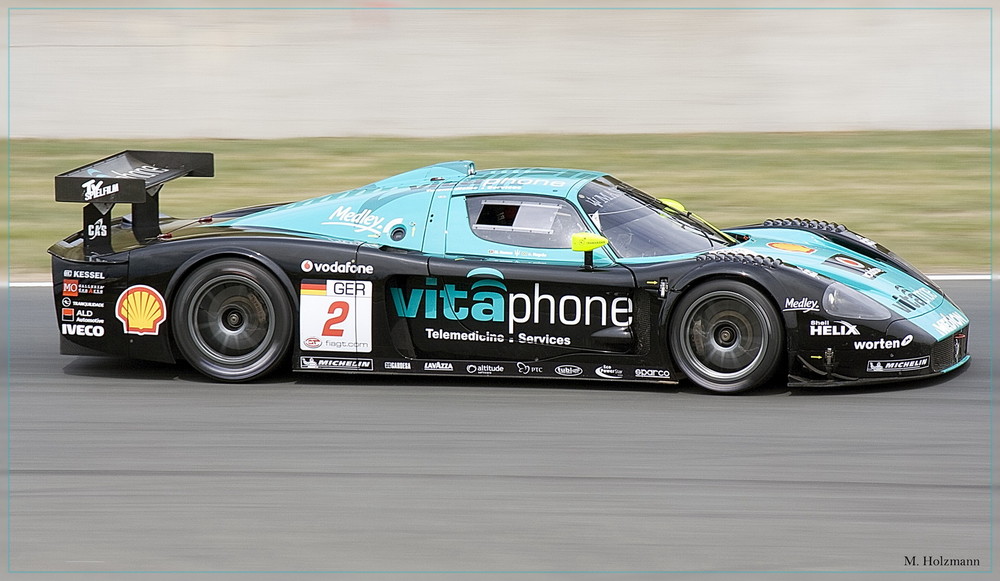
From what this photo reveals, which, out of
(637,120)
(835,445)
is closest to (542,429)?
(835,445)

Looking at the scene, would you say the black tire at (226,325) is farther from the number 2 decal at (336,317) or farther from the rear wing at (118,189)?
the rear wing at (118,189)

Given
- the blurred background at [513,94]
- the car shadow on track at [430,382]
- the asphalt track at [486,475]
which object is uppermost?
the blurred background at [513,94]

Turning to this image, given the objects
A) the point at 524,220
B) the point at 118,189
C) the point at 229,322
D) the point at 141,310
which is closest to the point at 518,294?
the point at 524,220

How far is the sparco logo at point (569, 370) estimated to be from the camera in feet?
23.5

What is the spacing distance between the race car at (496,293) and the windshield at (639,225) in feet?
0.06

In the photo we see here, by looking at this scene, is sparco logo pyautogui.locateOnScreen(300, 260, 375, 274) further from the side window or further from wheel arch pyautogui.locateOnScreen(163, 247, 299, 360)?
the side window

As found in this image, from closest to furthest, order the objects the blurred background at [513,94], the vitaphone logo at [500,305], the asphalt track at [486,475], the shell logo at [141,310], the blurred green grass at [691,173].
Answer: the asphalt track at [486,475] → the vitaphone logo at [500,305] → the shell logo at [141,310] → the blurred green grass at [691,173] → the blurred background at [513,94]

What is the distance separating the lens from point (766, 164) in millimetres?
14883

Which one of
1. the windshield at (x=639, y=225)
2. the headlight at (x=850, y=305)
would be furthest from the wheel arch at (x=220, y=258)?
the headlight at (x=850, y=305)

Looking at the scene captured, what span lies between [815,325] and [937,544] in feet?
6.50

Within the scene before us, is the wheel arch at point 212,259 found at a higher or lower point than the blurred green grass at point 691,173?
lower

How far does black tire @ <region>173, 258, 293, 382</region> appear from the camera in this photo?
24.4ft

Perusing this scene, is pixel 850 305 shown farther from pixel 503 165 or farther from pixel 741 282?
pixel 503 165

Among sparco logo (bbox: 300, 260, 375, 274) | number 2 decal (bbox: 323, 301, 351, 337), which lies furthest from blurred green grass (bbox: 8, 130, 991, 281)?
number 2 decal (bbox: 323, 301, 351, 337)
